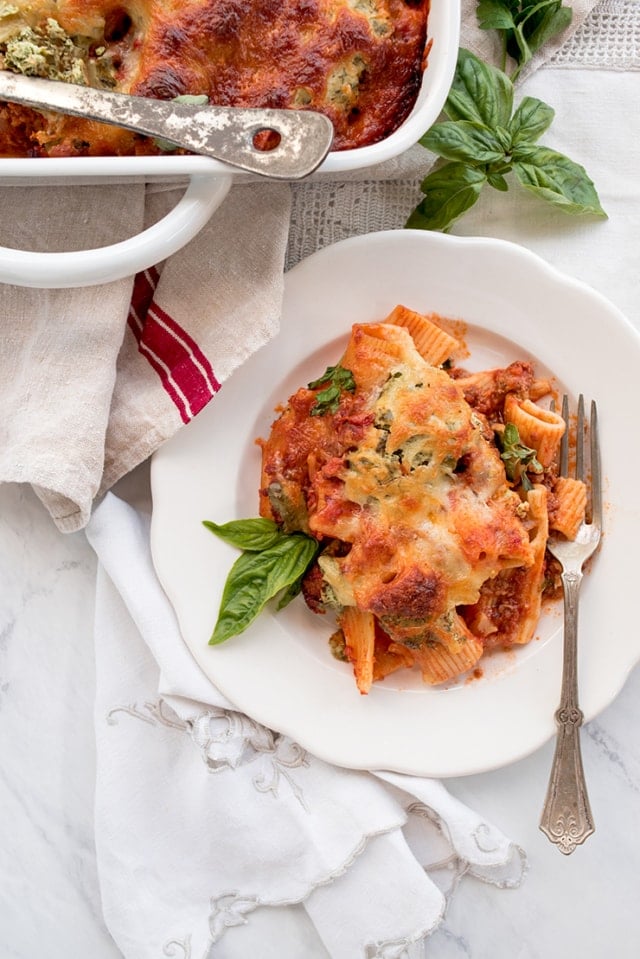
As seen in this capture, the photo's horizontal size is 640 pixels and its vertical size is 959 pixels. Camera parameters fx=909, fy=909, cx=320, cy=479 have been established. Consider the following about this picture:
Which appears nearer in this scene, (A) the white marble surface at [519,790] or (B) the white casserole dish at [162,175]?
(B) the white casserole dish at [162,175]

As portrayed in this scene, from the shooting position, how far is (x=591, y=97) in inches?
86.7

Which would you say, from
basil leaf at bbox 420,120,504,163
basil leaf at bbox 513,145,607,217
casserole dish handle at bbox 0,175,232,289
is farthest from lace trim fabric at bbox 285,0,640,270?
casserole dish handle at bbox 0,175,232,289

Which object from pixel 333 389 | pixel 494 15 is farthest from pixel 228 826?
pixel 494 15

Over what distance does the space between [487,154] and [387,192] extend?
253 millimetres

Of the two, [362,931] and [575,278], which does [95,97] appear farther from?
[362,931]

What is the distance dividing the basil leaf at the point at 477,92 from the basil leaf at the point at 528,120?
0.05 m

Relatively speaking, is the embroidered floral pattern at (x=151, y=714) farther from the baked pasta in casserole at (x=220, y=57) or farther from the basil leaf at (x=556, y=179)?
the basil leaf at (x=556, y=179)

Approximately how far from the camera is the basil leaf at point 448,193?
6.77 ft

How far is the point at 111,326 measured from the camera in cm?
200

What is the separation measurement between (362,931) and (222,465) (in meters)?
1.14

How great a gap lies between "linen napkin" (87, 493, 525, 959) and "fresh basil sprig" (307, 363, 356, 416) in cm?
54

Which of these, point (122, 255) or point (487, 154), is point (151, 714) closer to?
point (122, 255)

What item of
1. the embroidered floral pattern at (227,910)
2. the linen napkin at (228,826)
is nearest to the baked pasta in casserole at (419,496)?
the linen napkin at (228,826)

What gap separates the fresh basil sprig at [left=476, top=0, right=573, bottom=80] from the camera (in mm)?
2076
